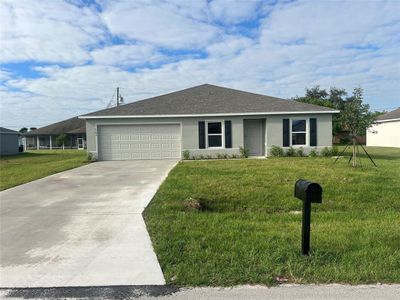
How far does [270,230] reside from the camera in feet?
21.1

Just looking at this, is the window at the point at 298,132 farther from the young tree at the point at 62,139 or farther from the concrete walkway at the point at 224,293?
the young tree at the point at 62,139

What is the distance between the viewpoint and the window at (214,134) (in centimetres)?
2155

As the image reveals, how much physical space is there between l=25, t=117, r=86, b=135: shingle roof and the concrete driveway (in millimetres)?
48148

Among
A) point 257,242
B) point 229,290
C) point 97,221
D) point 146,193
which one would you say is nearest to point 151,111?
point 146,193

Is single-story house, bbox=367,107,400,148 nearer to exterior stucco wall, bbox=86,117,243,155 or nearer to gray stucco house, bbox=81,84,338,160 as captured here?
gray stucco house, bbox=81,84,338,160

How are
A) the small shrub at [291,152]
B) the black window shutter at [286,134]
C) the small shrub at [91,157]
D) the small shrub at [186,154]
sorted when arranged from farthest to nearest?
the black window shutter at [286,134], the small shrub at [186,154], the small shrub at [291,152], the small shrub at [91,157]

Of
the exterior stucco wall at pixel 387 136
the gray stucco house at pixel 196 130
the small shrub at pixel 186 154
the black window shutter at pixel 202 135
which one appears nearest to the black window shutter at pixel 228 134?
the gray stucco house at pixel 196 130

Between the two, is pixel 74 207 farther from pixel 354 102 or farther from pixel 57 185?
pixel 354 102

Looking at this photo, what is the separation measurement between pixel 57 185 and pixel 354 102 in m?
11.3

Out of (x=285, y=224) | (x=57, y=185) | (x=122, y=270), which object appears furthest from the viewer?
(x=57, y=185)

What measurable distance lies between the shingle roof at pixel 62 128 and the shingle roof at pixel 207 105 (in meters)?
35.8

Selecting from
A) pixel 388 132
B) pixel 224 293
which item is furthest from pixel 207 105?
pixel 388 132

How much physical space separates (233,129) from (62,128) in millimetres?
44332

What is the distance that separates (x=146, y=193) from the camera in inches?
394
